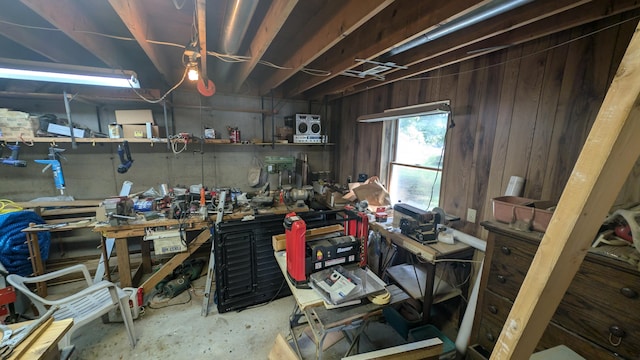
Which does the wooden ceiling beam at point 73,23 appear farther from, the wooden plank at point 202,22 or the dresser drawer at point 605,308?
the dresser drawer at point 605,308

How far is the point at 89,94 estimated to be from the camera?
267cm

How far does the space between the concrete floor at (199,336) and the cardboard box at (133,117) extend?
2052mm

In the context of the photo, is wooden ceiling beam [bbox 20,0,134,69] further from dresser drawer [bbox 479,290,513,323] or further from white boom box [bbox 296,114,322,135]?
dresser drawer [bbox 479,290,513,323]

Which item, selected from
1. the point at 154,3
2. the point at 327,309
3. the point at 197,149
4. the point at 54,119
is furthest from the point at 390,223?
the point at 54,119

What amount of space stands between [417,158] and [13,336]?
317 cm

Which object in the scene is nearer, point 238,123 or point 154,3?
point 154,3

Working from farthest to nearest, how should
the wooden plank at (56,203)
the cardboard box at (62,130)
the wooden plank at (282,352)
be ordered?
1. the wooden plank at (56,203)
2. the cardboard box at (62,130)
3. the wooden plank at (282,352)

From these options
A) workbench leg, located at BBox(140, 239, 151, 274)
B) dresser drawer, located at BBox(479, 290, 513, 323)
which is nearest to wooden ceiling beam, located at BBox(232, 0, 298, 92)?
dresser drawer, located at BBox(479, 290, 513, 323)

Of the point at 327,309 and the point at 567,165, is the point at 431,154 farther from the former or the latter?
the point at 327,309

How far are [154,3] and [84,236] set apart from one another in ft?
10.3

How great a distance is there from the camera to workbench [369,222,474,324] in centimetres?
183

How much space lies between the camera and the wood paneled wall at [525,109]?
136 centimetres

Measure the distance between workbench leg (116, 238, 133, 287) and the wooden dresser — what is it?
3009 millimetres

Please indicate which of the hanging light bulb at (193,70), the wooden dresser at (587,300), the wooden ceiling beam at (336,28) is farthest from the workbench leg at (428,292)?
the hanging light bulb at (193,70)
